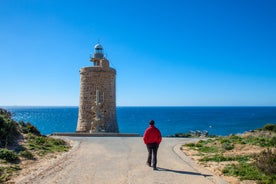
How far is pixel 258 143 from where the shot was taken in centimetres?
1279

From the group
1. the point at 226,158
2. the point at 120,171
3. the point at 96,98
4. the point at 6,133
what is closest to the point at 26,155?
the point at 6,133

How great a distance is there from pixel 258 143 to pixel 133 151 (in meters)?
6.04

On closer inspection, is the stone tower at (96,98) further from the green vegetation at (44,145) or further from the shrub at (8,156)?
the shrub at (8,156)

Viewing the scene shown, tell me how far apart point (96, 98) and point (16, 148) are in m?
12.3

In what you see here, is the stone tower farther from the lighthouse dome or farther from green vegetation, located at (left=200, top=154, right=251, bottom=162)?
green vegetation, located at (left=200, top=154, right=251, bottom=162)

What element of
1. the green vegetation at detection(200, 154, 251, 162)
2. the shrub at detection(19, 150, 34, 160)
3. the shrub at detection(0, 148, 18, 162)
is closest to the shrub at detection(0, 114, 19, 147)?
the shrub at detection(19, 150, 34, 160)

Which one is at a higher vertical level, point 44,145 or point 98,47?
point 98,47

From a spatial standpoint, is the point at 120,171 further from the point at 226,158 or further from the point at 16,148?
the point at 16,148

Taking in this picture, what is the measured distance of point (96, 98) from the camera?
2262 centimetres

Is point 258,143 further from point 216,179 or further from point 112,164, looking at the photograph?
point 112,164

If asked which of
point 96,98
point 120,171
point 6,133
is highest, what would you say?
point 96,98

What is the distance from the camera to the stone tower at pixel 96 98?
22.6 metres

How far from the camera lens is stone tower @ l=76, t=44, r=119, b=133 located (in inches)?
890

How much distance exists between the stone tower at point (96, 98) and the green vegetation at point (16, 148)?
824 centimetres
